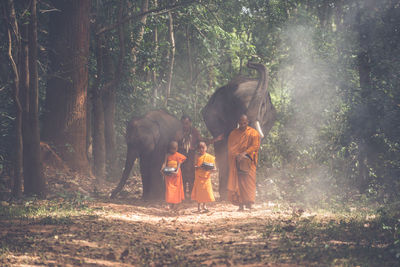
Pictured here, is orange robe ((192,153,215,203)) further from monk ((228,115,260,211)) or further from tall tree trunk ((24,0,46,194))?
tall tree trunk ((24,0,46,194))

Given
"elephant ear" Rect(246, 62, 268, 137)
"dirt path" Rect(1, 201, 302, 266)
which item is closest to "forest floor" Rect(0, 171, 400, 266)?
"dirt path" Rect(1, 201, 302, 266)

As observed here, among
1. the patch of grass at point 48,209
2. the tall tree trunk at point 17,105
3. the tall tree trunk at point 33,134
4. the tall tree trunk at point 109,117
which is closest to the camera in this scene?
the patch of grass at point 48,209

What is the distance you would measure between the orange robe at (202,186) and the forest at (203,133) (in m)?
0.33

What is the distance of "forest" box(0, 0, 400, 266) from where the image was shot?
20.7 ft

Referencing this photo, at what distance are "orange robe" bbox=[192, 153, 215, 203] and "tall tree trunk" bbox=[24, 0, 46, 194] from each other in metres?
3.02

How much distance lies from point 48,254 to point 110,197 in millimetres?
5588

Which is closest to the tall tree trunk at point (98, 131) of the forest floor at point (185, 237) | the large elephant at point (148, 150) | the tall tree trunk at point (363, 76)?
the large elephant at point (148, 150)

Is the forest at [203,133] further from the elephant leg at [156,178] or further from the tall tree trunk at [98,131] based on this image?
the elephant leg at [156,178]

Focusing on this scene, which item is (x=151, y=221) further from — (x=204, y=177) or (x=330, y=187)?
(x=330, y=187)

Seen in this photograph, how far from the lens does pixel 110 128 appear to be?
13961mm

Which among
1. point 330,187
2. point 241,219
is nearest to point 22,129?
point 241,219

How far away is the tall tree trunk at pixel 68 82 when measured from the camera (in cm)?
1245

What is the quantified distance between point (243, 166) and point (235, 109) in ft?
8.10

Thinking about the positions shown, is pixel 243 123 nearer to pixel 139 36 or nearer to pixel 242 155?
pixel 242 155
